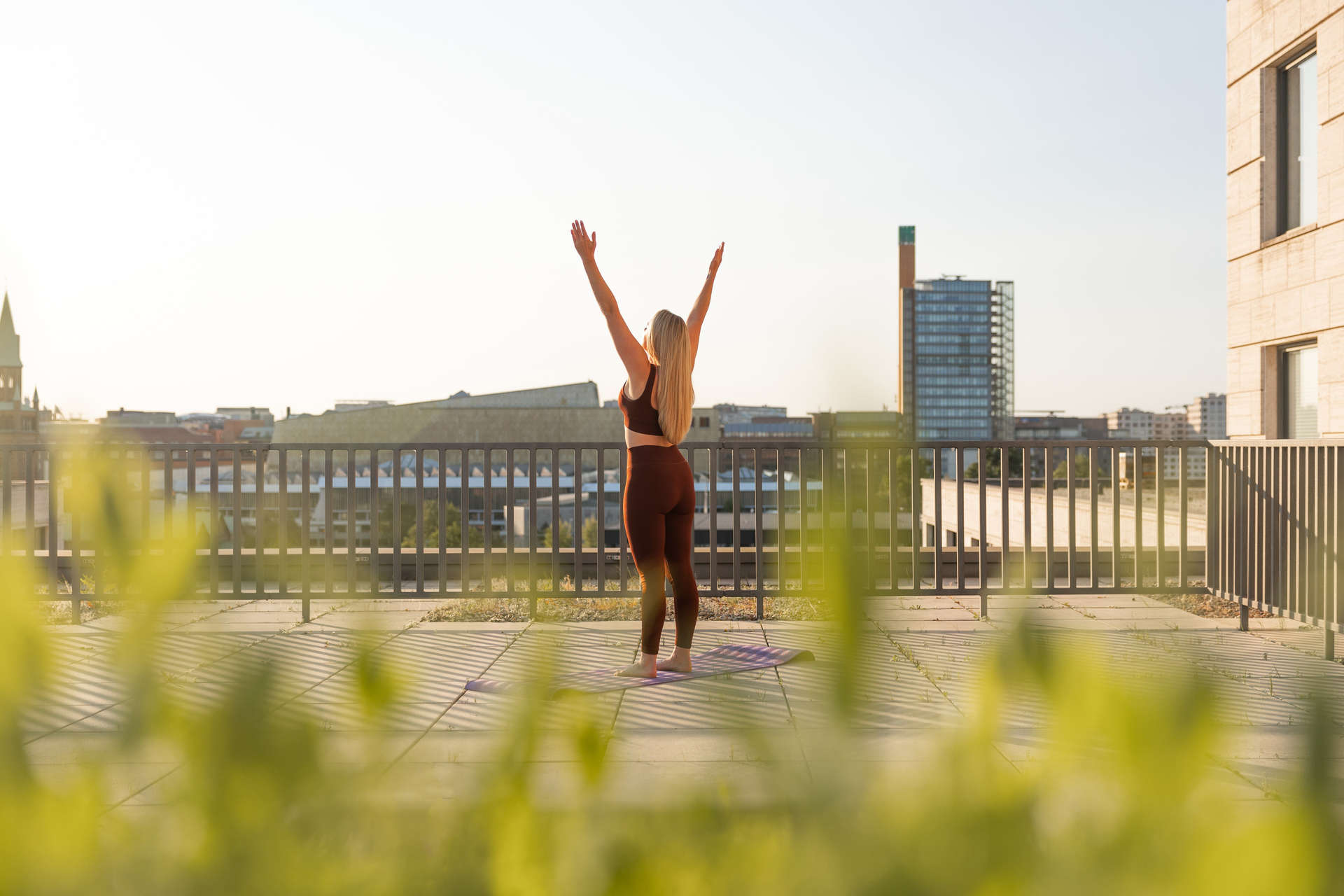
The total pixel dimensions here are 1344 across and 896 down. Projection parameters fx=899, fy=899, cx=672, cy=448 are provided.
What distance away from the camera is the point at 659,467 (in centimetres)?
391

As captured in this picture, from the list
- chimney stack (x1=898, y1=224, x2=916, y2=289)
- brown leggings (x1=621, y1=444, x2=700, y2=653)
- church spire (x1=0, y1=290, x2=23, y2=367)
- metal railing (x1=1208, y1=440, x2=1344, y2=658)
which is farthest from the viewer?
metal railing (x1=1208, y1=440, x2=1344, y2=658)

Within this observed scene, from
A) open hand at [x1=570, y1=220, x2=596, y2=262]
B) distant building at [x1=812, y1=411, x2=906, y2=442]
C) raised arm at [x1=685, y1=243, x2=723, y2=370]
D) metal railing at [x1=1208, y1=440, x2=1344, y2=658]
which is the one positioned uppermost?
open hand at [x1=570, y1=220, x2=596, y2=262]

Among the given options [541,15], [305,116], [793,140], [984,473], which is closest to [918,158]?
[793,140]

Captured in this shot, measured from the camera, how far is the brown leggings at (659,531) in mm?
3908

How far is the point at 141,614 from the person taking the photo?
50 centimetres

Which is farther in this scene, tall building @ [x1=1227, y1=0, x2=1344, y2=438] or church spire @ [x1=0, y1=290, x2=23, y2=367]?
tall building @ [x1=1227, y1=0, x2=1344, y2=438]

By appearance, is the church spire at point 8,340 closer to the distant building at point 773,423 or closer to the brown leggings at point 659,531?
the distant building at point 773,423

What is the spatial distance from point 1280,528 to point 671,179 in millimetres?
4692

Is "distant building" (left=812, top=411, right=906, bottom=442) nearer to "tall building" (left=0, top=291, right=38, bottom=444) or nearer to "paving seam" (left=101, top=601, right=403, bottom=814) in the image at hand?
"paving seam" (left=101, top=601, right=403, bottom=814)

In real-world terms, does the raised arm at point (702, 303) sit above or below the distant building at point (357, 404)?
below

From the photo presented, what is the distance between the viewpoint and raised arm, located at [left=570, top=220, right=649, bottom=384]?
3.58 meters

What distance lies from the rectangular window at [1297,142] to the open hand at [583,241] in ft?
22.4

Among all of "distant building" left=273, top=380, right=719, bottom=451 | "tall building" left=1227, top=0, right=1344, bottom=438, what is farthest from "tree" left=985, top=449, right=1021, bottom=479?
"distant building" left=273, top=380, right=719, bottom=451

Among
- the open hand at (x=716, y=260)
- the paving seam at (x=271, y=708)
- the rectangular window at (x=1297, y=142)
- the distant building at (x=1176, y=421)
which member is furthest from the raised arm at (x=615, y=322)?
the distant building at (x=1176, y=421)
